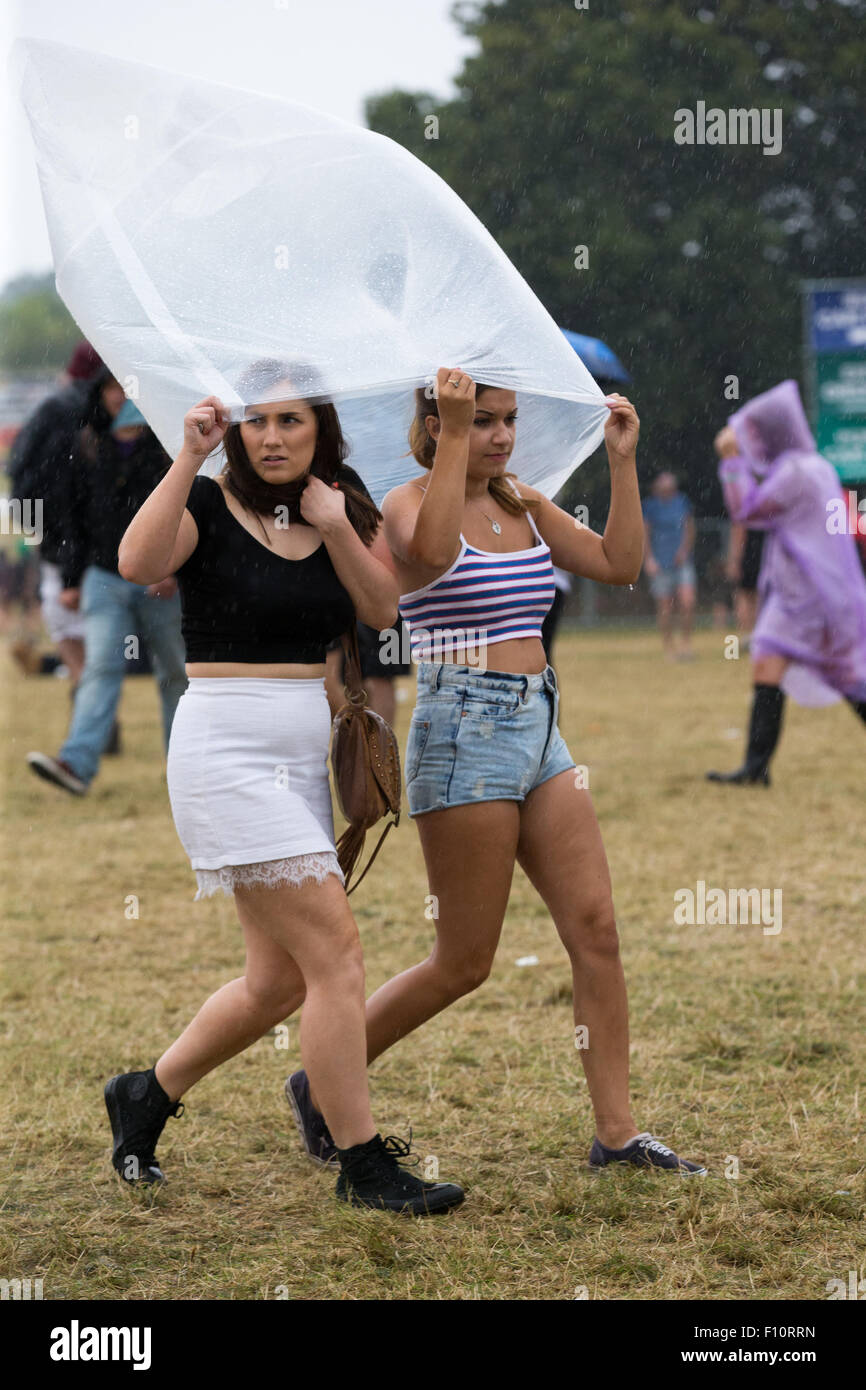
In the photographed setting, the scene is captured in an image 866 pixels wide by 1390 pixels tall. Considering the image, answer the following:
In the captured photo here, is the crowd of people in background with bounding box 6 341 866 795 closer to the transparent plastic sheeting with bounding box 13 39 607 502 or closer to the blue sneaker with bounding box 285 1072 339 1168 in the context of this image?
the blue sneaker with bounding box 285 1072 339 1168

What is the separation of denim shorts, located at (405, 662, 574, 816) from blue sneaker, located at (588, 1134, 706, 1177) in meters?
0.81

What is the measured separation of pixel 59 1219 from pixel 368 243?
2026 millimetres

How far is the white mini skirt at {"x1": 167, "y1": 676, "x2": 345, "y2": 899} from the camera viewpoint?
3330mm

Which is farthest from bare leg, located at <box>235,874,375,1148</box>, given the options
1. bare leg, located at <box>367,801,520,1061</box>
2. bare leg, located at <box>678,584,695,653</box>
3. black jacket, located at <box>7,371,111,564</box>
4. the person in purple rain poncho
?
bare leg, located at <box>678,584,695,653</box>

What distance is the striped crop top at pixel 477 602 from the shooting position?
356cm

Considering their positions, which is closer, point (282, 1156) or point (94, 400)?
point (282, 1156)

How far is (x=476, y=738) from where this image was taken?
353 centimetres

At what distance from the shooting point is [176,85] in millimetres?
3359

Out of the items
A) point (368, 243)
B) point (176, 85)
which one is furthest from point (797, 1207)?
point (176, 85)

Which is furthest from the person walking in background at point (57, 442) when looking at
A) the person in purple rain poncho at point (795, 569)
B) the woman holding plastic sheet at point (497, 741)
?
the woman holding plastic sheet at point (497, 741)

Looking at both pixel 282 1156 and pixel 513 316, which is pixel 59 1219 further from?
pixel 513 316

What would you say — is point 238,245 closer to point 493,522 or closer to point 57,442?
point 493,522

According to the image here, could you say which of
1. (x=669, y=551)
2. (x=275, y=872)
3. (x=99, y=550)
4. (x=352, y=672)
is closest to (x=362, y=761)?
(x=352, y=672)

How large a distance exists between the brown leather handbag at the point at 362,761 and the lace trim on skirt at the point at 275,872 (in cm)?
18
